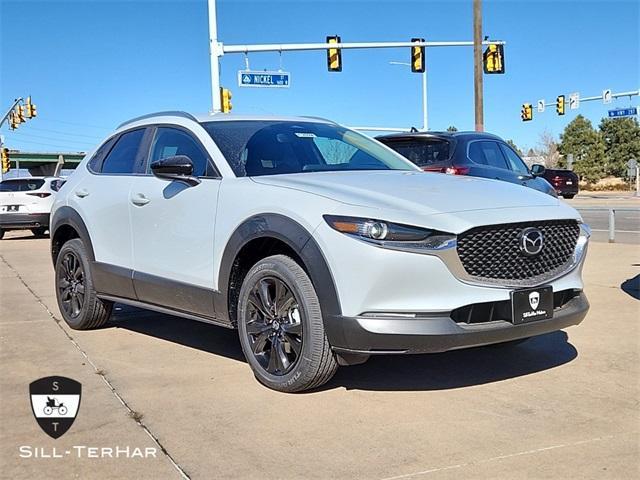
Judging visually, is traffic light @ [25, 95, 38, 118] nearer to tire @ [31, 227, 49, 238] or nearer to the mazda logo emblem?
tire @ [31, 227, 49, 238]

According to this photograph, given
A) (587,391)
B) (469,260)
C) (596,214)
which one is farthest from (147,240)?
(596,214)

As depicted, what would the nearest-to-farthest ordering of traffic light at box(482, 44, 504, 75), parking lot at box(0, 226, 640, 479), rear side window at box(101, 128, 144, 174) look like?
parking lot at box(0, 226, 640, 479), rear side window at box(101, 128, 144, 174), traffic light at box(482, 44, 504, 75)

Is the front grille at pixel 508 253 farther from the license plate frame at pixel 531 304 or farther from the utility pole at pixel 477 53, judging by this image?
the utility pole at pixel 477 53

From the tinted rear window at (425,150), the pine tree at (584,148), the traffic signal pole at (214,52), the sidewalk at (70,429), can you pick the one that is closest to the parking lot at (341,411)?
the sidewalk at (70,429)

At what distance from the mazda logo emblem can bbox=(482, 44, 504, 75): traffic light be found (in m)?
21.4

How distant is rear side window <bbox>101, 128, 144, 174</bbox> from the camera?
5590mm

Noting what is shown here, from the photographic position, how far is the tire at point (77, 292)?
5781 mm

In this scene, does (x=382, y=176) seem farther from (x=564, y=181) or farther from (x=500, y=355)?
(x=564, y=181)

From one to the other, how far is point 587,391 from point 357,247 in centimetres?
166

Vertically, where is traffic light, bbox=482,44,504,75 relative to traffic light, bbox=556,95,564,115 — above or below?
above

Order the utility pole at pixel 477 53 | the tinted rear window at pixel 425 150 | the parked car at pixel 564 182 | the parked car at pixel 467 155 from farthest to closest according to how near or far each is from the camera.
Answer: the parked car at pixel 564 182 → the utility pole at pixel 477 53 → the tinted rear window at pixel 425 150 → the parked car at pixel 467 155

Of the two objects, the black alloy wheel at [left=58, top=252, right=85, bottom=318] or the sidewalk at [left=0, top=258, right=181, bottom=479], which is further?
the black alloy wheel at [left=58, top=252, right=85, bottom=318]

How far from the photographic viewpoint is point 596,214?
72.0 ft

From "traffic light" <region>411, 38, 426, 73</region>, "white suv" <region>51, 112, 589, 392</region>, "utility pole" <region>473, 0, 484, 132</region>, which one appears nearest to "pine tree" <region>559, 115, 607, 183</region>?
"traffic light" <region>411, 38, 426, 73</region>
